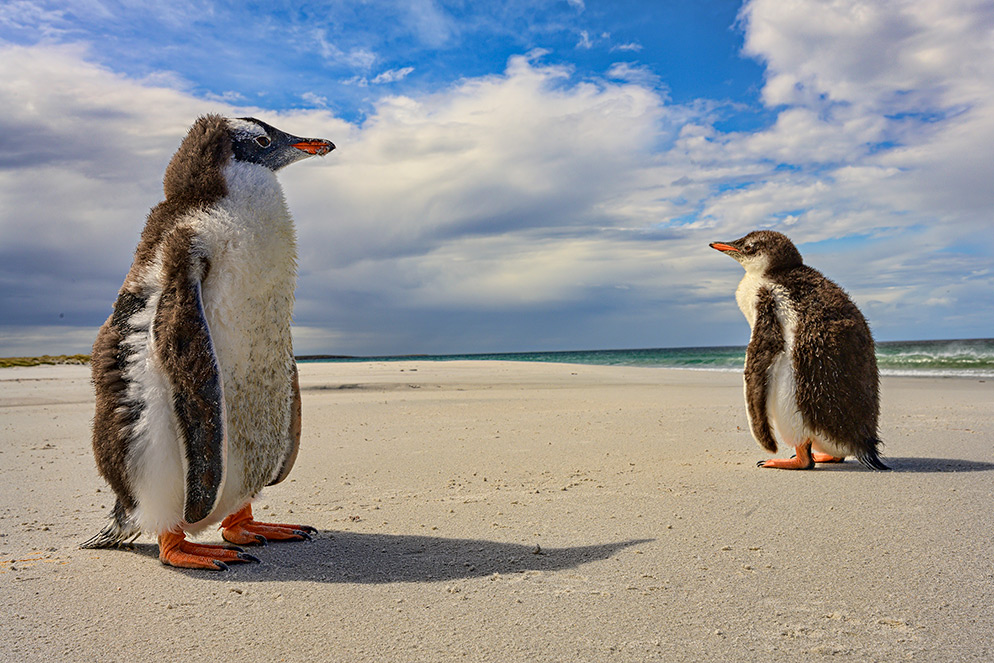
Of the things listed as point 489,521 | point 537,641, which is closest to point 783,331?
point 489,521

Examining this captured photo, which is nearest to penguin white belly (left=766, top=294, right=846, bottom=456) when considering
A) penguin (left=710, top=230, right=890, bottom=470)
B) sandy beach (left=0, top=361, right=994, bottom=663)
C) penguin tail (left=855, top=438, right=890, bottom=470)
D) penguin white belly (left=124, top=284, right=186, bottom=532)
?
penguin (left=710, top=230, right=890, bottom=470)

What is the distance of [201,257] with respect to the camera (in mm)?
3066

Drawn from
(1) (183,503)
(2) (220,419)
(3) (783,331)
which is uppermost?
(3) (783,331)

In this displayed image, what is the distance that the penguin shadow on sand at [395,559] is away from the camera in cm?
301

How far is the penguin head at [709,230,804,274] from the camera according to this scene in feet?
17.9

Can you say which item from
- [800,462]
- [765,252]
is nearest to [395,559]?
[800,462]

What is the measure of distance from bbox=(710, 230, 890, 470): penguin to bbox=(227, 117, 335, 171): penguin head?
356cm

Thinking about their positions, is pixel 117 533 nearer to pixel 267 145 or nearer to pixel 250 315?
pixel 250 315

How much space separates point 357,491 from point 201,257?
2.42m

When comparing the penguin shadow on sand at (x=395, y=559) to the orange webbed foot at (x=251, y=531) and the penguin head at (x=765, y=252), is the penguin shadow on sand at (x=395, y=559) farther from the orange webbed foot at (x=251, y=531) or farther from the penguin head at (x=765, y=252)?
the penguin head at (x=765, y=252)

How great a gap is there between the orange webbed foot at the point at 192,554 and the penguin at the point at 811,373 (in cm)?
385

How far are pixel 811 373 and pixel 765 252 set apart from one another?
1080 millimetres

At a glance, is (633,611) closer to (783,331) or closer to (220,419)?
(220,419)

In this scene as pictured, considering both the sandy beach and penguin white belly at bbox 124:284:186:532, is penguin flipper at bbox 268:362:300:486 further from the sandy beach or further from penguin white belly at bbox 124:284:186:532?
penguin white belly at bbox 124:284:186:532
